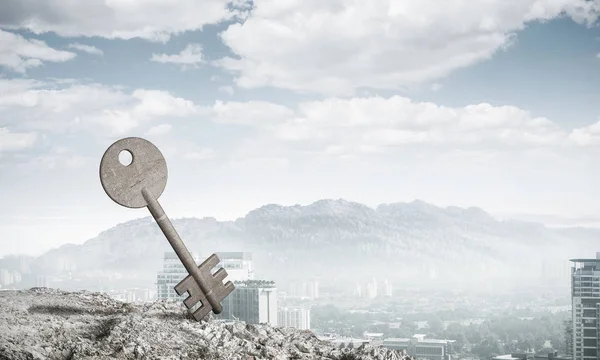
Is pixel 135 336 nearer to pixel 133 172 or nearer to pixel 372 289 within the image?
pixel 133 172

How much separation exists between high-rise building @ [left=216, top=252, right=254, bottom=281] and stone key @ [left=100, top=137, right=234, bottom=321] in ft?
43.3

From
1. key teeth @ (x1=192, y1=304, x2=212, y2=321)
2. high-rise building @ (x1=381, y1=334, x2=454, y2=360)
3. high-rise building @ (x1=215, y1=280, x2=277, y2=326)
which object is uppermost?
key teeth @ (x1=192, y1=304, x2=212, y2=321)

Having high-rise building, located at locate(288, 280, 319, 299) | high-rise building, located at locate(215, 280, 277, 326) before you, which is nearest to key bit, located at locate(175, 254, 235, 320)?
high-rise building, located at locate(215, 280, 277, 326)

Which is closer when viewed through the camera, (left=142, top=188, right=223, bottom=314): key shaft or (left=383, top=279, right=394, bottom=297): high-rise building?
(left=142, top=188, right=223, bottom=314): key shaft

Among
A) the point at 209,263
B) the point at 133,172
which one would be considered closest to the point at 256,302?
the point at 209,263

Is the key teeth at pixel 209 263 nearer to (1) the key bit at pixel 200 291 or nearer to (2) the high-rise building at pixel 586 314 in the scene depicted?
(1) the key bit at pixel 200 291

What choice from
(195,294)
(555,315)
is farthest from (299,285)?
(195,294)

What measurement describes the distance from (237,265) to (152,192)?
15.2m

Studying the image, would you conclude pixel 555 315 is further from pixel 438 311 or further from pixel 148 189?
pixel 148 189

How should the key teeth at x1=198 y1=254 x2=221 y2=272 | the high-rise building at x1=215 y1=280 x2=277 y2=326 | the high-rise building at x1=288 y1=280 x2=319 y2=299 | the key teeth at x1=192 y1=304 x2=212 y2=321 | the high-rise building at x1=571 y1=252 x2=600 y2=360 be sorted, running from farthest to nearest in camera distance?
the high-rise building at x1=288 y1=280 x2=319 y2=299 < the high-rise building at x1=571 y1=252 x2=600 y2=360 < the high-rise building at x1=215 y1=280 x2=277 y2=326 < the key teeth at x1=198 y1=254 x2=221 y2=272 < the key teeth at x1=192 y1=304 x2=212 y2=321

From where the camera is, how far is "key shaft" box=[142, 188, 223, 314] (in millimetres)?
4379

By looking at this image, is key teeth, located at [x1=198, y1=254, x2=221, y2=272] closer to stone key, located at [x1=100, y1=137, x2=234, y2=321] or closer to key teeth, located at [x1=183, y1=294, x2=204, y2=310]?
stone key, located at [x1=100, y1=137, x2=234, y2=321]

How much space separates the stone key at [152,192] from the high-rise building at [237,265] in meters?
13.2

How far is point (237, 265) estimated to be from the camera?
19.5 m
